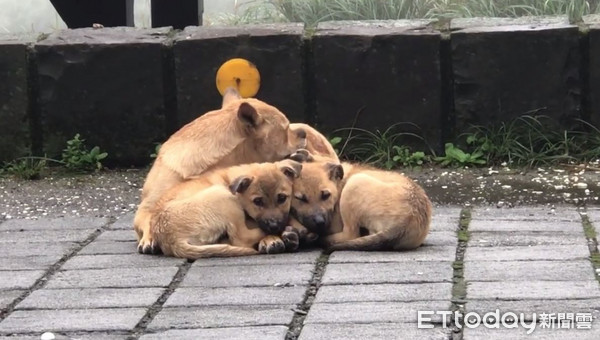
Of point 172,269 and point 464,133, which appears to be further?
point 464,133

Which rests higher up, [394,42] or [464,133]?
[394,42]

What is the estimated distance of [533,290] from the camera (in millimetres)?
4672

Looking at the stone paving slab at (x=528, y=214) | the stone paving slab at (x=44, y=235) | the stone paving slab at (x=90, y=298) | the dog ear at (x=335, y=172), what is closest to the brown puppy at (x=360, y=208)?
the dog ear at (x=335, y=172)

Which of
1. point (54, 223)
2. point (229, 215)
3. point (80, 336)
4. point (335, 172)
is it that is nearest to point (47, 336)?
point (80, 336)

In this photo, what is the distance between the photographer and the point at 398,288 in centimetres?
478

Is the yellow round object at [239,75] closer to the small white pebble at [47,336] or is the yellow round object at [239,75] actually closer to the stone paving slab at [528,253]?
the stone paving slab at [528,253]

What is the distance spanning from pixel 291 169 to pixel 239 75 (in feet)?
6.40

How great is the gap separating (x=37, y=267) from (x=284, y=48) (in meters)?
2.54

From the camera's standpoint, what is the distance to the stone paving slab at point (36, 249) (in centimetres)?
572

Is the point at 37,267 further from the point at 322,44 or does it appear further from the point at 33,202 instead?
the point at 322,44

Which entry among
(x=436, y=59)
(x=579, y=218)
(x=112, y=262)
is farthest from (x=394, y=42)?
(x=112, y=262)

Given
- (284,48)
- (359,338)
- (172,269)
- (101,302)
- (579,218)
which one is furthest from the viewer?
(284,48)

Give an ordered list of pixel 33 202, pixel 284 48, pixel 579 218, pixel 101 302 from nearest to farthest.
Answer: pixel 101 302
pixel 579 218
pixel 33 202
pixel 284 48

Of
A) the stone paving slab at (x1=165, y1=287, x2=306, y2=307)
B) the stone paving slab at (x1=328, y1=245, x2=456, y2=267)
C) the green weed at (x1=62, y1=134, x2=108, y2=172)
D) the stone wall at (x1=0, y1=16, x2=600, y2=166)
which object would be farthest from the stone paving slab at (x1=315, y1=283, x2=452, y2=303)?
the green weed at (x1=62, y1=134, x2=108, y2=172)
